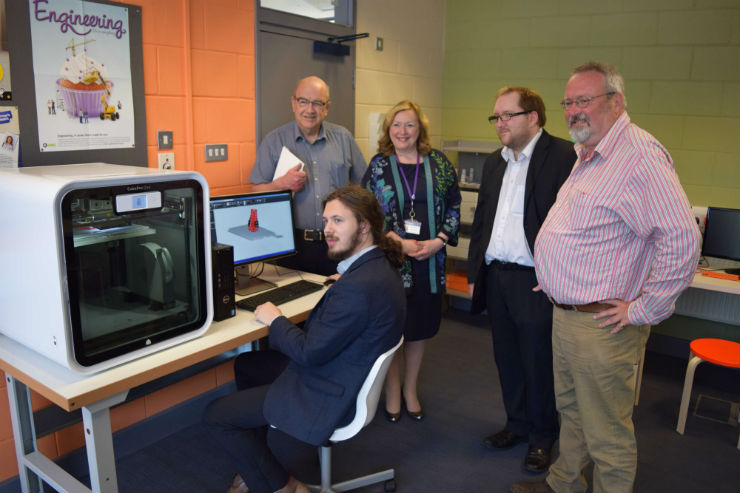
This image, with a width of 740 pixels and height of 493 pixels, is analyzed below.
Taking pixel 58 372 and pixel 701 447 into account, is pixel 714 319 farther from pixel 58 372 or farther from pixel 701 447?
pixel 58 372

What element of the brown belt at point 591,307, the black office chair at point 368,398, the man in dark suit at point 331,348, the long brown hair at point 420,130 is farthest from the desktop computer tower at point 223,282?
the brown belt at point 591,307

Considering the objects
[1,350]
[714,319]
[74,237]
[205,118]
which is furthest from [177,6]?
[714,319]

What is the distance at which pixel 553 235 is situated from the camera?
200 centimetres

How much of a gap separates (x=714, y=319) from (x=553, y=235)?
2305mm

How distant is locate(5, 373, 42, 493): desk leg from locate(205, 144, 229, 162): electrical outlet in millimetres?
1277

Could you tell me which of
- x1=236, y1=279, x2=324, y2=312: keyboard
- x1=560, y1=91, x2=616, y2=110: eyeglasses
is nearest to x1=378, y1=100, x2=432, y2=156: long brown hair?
x1=236, y1=279, x2=324, y2=312: keyboard

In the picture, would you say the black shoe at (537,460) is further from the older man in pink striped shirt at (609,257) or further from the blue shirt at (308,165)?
the blue shirt at (308,165)

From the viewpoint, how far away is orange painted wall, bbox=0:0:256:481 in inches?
96.7

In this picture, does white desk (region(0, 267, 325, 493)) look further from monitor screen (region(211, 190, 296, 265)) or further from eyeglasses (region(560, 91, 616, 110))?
eyeglasses (region(560, 91, 616, 110))

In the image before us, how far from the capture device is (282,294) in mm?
2412

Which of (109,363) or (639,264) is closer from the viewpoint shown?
(109,363)

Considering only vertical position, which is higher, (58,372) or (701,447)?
(58,372)

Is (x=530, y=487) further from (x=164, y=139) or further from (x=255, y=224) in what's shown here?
(x=164, y=139)

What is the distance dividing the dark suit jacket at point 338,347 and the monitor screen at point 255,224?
2.08 feet
